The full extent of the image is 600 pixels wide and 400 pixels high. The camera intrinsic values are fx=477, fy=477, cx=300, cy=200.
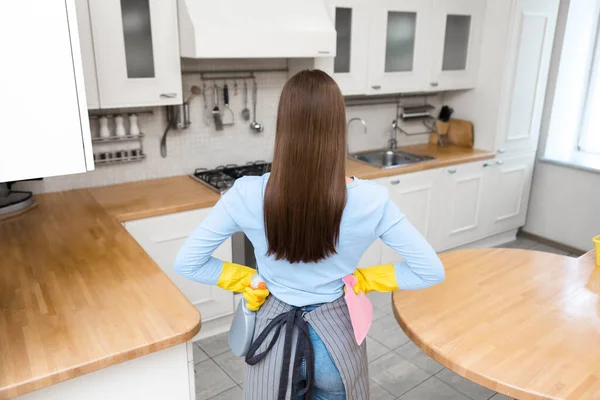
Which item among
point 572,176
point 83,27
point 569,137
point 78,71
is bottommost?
point 572,176

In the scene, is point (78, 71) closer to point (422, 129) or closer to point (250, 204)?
point (250, 204)

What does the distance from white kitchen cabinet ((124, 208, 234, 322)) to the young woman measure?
1.13m

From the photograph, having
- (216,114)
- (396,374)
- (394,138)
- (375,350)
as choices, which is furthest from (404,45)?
(396,374)

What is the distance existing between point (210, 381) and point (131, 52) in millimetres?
1686

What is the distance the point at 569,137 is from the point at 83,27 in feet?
12.2

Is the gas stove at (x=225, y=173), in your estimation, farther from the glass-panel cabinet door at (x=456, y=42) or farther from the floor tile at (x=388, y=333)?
the glass-panel cabinet door at (x=456, y=42)

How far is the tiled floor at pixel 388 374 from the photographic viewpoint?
231 cm

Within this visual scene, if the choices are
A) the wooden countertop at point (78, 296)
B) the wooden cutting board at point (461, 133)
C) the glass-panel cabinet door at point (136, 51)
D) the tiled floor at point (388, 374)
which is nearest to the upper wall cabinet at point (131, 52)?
the glass-panel cabinet door at point (136, 51)

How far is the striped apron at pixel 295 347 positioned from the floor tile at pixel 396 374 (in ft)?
3.62

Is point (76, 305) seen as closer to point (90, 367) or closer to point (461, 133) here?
point (90, 367)

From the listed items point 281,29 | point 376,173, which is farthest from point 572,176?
point 281,29

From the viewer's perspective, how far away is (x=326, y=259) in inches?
50.3

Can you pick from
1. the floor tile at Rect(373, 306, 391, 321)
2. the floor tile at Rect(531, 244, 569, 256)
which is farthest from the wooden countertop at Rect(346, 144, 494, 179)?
the floor tile at Rect(531, 244, 569, 256)

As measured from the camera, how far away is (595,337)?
135 cm
